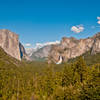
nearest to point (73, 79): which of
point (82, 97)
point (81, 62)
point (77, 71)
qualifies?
point (77, 71)

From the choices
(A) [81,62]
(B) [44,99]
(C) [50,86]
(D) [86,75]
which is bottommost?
(B) [44,99]

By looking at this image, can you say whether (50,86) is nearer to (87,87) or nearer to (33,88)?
(33,88)

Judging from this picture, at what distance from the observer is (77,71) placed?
2282 inches

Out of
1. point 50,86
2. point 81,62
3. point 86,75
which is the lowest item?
point 50,86

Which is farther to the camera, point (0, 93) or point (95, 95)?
point (0, 93)

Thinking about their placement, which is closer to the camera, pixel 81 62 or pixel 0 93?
pixel 81 62

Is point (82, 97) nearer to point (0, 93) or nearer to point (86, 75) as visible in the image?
point (86, 75)

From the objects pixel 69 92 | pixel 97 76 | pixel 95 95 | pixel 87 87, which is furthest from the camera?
pixel 69 92

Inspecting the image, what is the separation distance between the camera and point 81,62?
2244 inches

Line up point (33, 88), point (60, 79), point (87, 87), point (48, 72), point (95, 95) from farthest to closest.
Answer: point (33, 88) < point (48, 72) < point (60, 79) < point (87, 87) < point (95, 95)

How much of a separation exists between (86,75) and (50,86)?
56.5 ft

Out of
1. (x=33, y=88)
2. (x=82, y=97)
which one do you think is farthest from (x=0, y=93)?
(x=82, y=97)

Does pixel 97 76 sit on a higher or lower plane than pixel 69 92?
higher

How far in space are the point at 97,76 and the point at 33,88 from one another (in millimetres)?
54751
